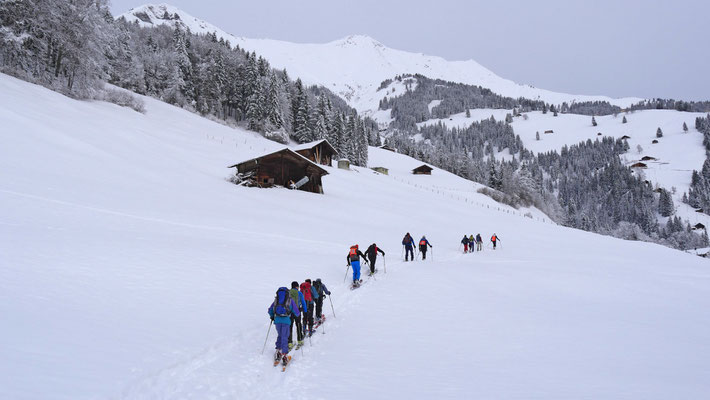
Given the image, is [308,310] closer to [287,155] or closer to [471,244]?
[471,244]

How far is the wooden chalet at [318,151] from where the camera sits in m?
49.7

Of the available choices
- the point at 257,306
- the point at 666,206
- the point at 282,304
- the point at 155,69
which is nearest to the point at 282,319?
the point at 282,304

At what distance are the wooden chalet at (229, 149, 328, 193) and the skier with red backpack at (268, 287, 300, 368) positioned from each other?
2396cm

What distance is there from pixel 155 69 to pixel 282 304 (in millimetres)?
71217

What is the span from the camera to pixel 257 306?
31.2 feet

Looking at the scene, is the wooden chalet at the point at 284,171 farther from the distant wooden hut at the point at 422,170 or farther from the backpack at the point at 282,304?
the distant wooden hut at the point at 422,170

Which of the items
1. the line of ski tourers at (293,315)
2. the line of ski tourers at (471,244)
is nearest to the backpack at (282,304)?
Result: the line of ski tourers at (293,315)

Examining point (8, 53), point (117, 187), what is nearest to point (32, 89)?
point (8, 53)

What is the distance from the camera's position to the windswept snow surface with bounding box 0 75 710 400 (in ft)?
18.4

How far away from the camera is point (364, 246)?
20.3 metres

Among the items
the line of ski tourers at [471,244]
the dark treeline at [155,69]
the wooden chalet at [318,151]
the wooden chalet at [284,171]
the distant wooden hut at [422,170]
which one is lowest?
the line of ski tourers at [471,244]

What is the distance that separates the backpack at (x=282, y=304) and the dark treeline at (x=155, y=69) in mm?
39663

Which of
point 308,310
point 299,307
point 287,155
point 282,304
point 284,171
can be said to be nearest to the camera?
point 282,304

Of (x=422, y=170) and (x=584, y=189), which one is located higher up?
(x=584, y=189)
